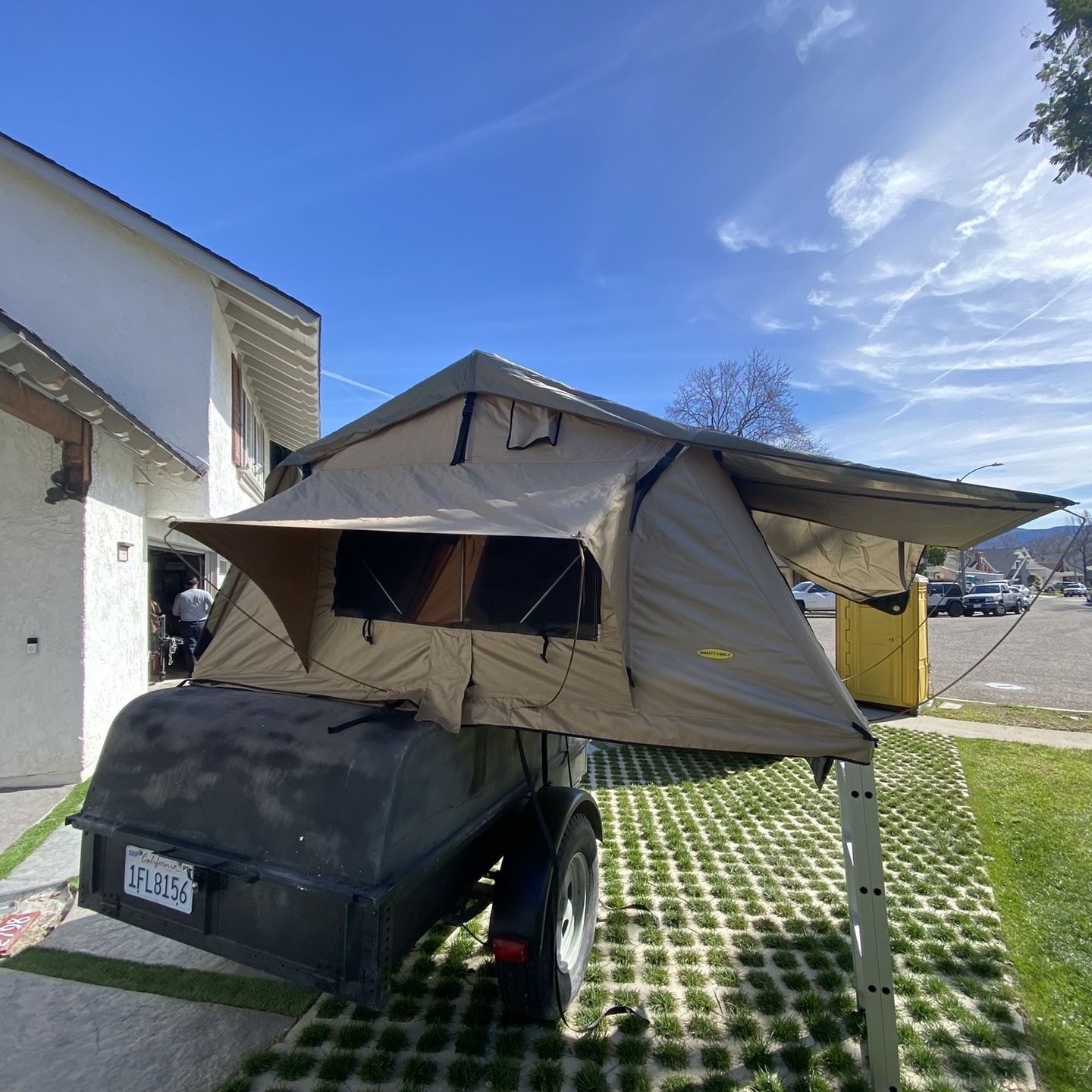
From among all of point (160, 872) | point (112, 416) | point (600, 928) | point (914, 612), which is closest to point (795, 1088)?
point (600, 928)

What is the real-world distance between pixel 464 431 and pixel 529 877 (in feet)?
7.30

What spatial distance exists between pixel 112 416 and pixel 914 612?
10.0 meters

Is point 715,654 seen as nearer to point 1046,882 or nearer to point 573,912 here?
point 573,912

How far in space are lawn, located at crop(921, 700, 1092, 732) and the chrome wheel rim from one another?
8375mm

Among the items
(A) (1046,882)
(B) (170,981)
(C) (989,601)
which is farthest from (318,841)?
(C) (989,601)

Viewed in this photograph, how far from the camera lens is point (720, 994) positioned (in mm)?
3164

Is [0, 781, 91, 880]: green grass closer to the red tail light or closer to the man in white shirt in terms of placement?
the red tail light

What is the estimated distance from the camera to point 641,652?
290 cm

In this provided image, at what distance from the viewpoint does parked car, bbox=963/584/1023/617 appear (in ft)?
106

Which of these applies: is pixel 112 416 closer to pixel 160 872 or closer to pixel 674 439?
pixel 160 872

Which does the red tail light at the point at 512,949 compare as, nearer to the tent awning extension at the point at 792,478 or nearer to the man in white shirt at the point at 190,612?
the tent awning extension at the point at 792,478

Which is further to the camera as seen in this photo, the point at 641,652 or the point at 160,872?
the point at 641,652

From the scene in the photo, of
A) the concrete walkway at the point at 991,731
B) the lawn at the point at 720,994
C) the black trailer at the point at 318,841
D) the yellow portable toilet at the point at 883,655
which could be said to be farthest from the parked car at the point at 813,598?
the black trailer at the point at 318,841

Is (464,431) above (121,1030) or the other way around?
above
